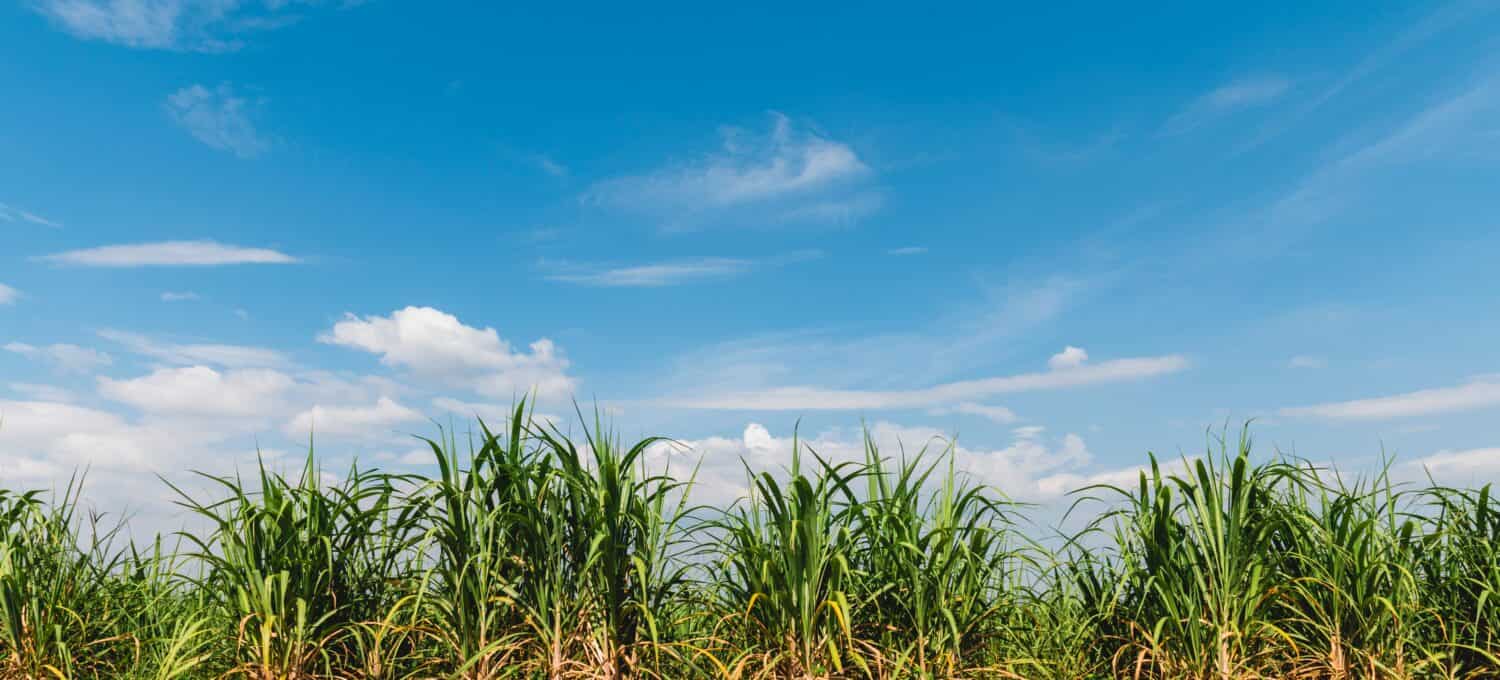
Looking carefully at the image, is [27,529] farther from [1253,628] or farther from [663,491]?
[1253,628]

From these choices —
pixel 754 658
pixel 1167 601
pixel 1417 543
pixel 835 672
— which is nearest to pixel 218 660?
pixel 754 658

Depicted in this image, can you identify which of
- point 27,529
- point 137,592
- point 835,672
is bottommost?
point 835,672

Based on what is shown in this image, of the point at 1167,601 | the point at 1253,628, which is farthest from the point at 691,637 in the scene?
the point at 1253,628

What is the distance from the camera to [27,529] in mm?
5219

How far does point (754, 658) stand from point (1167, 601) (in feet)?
5.84

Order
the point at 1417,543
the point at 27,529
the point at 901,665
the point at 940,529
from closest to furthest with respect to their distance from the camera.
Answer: the point at 901,665 < the point at 940,529 < the point at 1417,543 < the point at 27,529

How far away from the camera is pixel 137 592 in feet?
18.1

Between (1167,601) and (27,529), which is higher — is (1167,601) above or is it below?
below

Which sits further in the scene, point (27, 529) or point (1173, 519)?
point (27, 529)

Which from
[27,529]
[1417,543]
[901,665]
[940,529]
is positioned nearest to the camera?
[901,665]

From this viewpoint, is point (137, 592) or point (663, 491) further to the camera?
point (137, 592)

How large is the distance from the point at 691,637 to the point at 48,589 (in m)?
3.29

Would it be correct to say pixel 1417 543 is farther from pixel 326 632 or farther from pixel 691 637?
pixel 326 632

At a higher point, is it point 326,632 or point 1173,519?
→ point 1173,519
